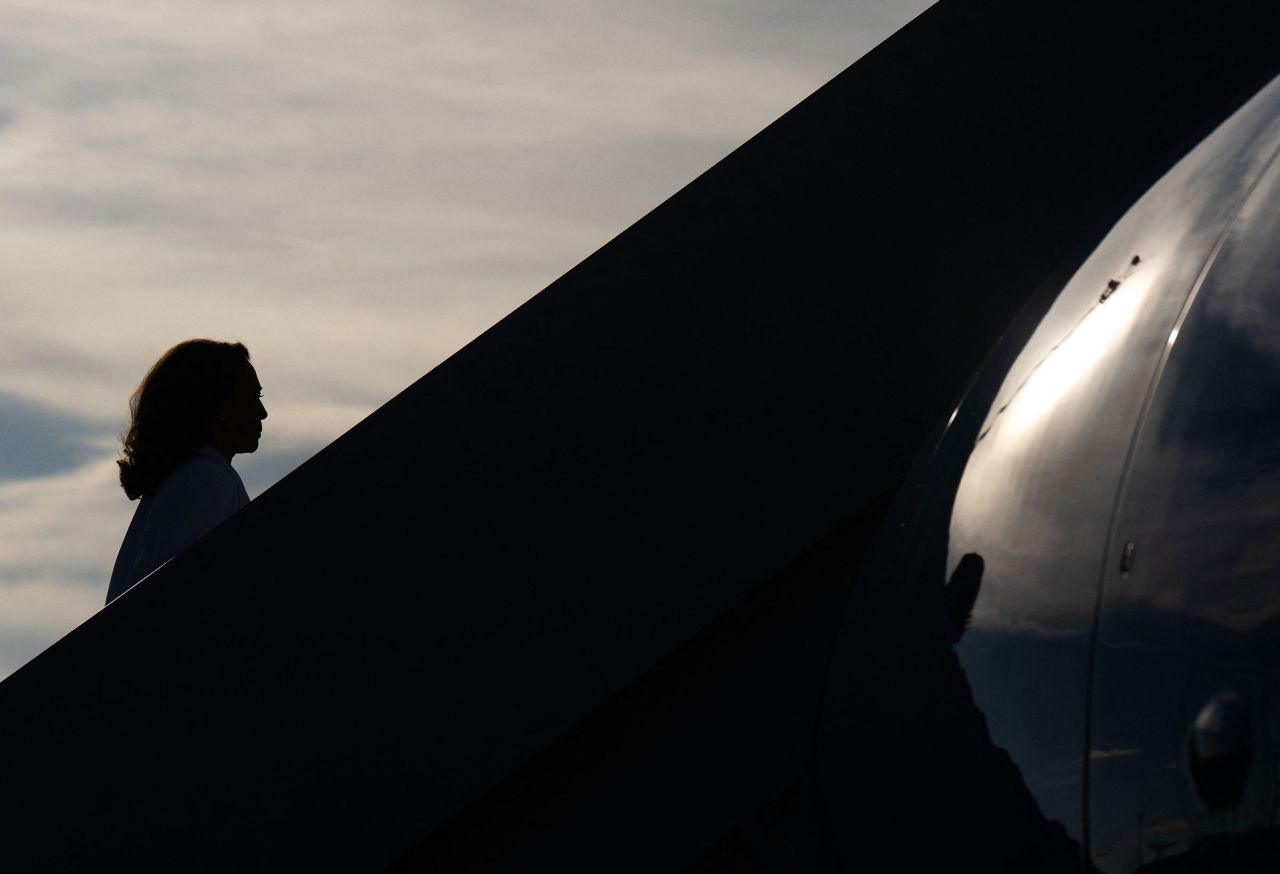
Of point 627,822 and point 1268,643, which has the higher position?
point 627,822

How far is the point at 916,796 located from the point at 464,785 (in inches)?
77.8

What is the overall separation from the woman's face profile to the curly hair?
0.08 feet

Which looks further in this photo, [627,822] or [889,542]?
[627,822]

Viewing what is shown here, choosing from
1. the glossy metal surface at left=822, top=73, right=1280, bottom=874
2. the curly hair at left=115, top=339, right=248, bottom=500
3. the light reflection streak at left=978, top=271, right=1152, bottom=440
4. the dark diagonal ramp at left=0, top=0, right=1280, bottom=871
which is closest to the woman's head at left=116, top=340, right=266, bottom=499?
the curly hair at left=115, top=339, right=248, bottom=500

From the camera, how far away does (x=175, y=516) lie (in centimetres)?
462

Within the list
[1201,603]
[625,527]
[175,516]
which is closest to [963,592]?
[1201,603]

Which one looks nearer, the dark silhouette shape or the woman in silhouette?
the dark silhouette shape

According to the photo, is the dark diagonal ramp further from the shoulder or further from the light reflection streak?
the light reflection streak

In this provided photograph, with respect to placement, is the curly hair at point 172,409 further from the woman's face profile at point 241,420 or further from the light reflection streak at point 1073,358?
the light reflection streak at point 1073,358

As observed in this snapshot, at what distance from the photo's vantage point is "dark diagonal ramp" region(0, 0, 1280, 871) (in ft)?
11.8

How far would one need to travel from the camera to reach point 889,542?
2.28 m

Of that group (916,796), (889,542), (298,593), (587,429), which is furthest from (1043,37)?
(916,796)

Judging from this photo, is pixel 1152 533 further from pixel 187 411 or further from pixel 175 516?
pixel 187 411

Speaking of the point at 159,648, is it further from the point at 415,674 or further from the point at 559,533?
the point at 559,533
